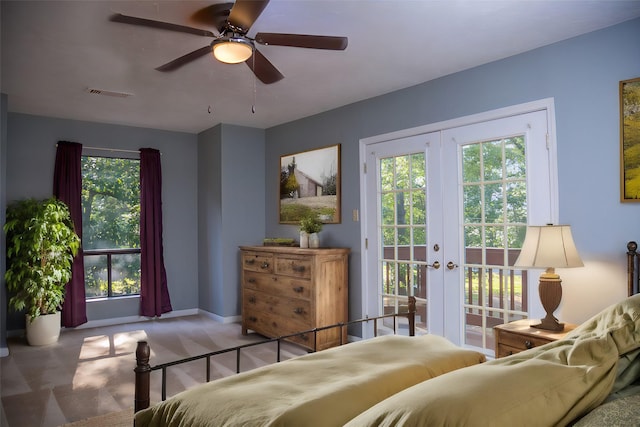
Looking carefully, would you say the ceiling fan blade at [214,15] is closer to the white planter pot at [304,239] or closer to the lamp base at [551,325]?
the white planter pot at [304,239]

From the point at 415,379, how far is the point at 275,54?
8.66 feet

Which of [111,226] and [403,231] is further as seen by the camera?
[111,226]

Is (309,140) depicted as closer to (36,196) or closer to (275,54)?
(275,54)

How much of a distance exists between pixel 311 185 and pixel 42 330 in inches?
130

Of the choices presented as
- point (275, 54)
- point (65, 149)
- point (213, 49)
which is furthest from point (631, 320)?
point (65, 149)

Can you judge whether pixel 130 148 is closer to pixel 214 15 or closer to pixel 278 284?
pixel 278 284

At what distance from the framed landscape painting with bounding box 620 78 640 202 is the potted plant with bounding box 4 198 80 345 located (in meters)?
5.14

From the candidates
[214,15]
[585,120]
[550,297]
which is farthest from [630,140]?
[214,15]

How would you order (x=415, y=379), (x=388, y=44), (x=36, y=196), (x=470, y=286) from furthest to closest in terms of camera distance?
1. (x=36, y=196)
2. (x=470, y=286)
3. (x=388, y=44)
4. (x=415, y=379)

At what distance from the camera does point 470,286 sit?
3.64 metres

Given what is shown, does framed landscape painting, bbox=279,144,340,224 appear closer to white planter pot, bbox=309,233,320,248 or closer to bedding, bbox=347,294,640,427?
white planter pot, bbox=309,233,320,248

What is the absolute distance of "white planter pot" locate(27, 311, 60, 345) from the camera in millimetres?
4637

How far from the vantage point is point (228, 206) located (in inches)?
227

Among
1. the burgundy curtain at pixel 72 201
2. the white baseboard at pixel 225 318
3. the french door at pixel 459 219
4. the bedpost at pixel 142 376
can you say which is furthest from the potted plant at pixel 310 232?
the bedpost at pixel 142 376
